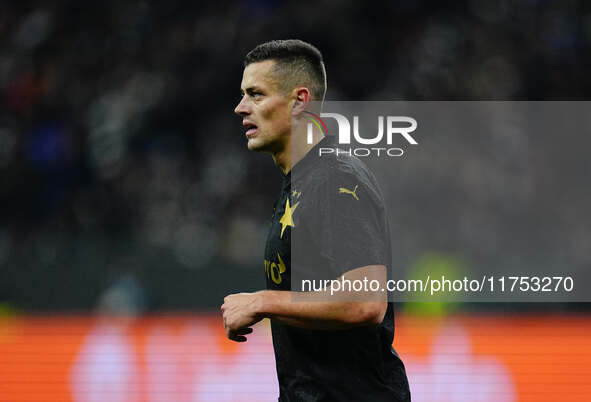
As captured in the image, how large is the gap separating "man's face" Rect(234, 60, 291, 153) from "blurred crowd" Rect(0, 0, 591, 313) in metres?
5.03

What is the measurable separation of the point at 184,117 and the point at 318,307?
6635 mm

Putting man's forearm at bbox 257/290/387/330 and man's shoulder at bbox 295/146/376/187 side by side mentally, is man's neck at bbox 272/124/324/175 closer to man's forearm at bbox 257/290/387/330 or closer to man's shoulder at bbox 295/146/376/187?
man's shoulder at bbox 295/146/376/187

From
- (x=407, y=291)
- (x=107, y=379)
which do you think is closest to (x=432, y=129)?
(x=407, y=291)

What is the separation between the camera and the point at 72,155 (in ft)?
25.3

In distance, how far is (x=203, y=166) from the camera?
25.3 ft

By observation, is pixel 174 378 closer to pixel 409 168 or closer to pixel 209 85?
pixel 409 168

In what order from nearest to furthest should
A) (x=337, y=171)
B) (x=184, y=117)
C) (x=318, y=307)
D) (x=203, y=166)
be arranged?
(x=318, y=307)
(x=337, y=171)
(x=203, y=166)
(x=184, y=117)

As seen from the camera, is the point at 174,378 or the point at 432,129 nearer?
the point at 174,378

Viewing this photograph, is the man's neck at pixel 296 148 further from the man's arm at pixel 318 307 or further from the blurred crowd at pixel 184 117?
the blurred crowd at pixel 184 117

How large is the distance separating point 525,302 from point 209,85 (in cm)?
406

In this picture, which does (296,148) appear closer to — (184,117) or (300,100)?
(300,100)

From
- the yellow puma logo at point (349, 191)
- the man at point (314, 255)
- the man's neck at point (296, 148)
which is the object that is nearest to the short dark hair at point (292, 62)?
the man at point (314, 255)

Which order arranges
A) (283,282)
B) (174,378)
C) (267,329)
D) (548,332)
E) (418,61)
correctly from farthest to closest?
1. (418,61)
2. (267,329)
3. (548,332)
4. (174,378)
5. (283,282)

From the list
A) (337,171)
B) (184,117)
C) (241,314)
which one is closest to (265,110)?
(337,171)
